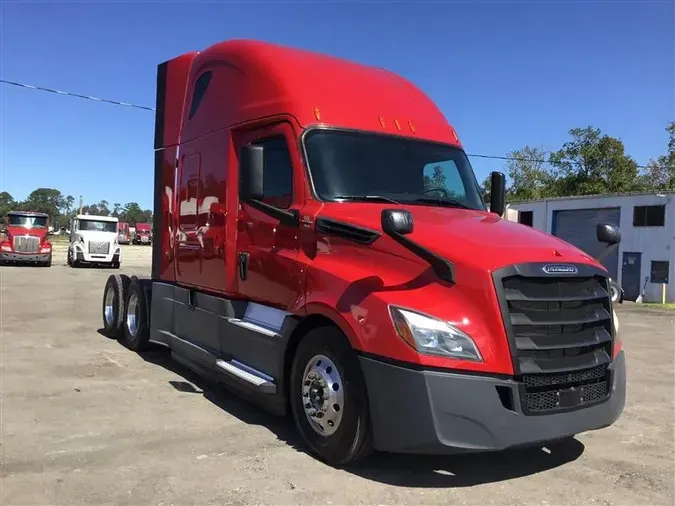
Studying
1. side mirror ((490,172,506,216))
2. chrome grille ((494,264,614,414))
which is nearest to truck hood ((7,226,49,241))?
side mirror ((490,172,506,216))

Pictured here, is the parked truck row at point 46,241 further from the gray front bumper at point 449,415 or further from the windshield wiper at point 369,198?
the gray front bumper at point 449,415

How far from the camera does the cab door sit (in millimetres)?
4965

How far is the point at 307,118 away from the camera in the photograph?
5.09m

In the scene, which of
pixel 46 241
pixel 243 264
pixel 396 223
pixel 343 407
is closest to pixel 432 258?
pixel 396 223

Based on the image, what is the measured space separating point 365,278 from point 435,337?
70 cm

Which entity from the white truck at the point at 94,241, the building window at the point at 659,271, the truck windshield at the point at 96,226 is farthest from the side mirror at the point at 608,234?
the truck windshield at the point at 96,226

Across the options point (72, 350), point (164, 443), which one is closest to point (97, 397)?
point (164, 443)

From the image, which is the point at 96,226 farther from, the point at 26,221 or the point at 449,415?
the point at 449,415

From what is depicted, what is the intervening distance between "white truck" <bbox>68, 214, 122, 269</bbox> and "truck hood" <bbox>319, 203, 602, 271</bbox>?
25610mm

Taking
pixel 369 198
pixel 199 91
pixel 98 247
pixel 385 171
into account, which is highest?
pixel 199 91

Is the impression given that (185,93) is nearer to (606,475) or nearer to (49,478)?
(49,478)

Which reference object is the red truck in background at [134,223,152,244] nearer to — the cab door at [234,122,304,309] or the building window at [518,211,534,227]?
the building window at [518,211,534,227]

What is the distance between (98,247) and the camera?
1095 inches

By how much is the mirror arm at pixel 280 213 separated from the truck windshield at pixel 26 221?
2586cm
